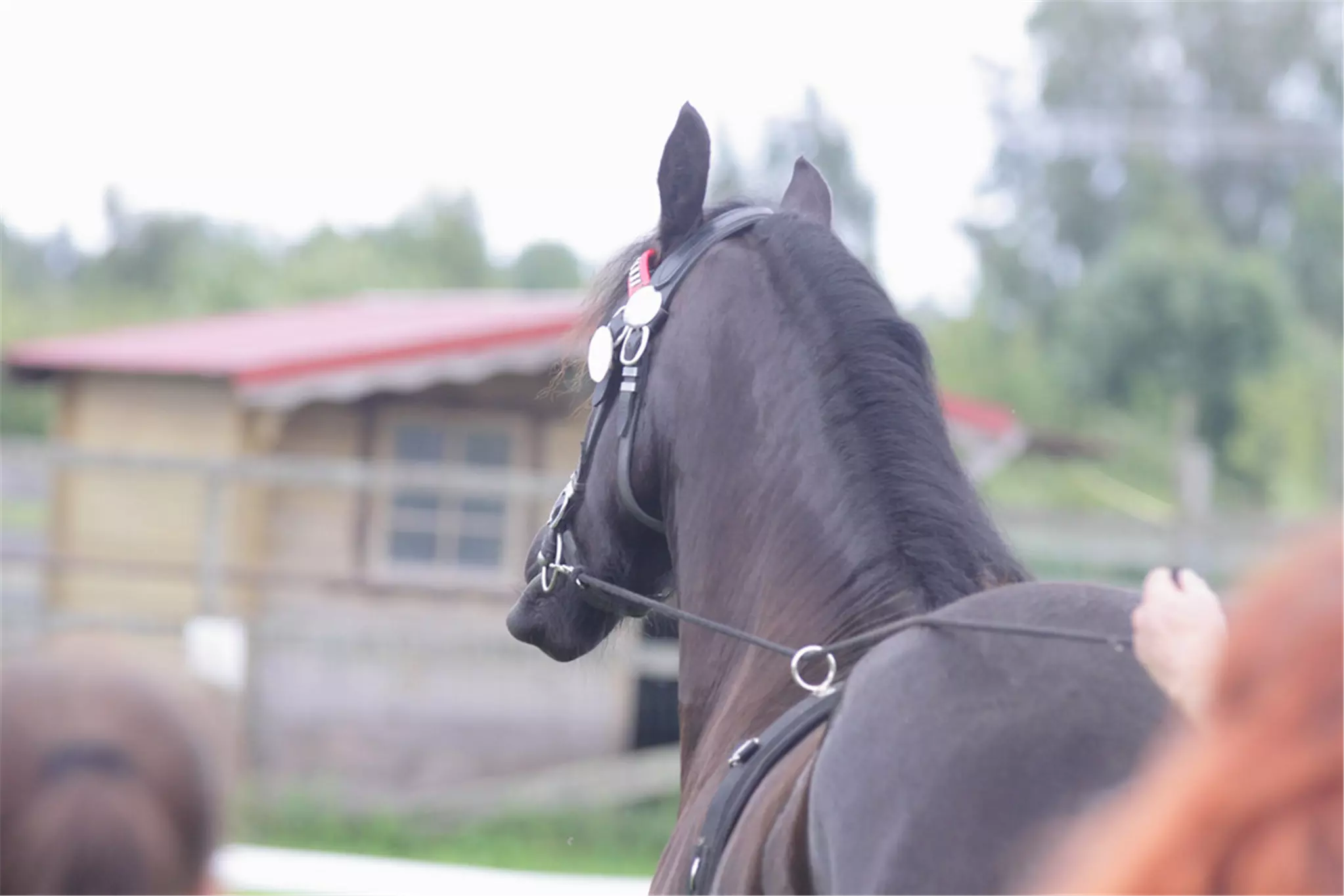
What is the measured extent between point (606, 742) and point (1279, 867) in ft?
30.1

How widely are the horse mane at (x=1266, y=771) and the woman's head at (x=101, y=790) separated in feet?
2.05

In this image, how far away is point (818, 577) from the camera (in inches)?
97.7

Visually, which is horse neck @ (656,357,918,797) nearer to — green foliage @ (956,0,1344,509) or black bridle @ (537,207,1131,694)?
black bridle @ (537,207,1131,694)

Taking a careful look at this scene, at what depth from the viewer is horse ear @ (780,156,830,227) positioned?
313 centimetres

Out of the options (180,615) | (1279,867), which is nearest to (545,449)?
(180,615)

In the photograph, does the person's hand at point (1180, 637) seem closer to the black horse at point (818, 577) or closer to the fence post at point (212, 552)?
the black horse at point (818, 577)

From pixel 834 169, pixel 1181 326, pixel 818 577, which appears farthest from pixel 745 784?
pixel 834 169

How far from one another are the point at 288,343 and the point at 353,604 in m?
2.23

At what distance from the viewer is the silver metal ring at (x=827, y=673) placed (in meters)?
2.34

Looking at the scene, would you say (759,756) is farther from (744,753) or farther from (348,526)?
(348,526)

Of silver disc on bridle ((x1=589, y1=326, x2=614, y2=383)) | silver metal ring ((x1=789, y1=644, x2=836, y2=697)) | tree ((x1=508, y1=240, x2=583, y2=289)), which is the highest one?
tree ((x1=508, y1=240, x2=583, y2=289))

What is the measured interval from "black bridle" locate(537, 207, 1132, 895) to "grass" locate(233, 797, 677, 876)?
20.0ft

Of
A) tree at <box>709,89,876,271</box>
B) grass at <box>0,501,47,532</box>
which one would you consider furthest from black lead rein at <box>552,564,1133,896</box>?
tree at <box>709,89,876,271</box>

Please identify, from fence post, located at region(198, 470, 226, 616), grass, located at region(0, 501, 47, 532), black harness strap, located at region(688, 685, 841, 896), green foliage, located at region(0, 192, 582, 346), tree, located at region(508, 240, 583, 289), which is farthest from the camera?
tree, located at region(508, 240, 583, 289)
